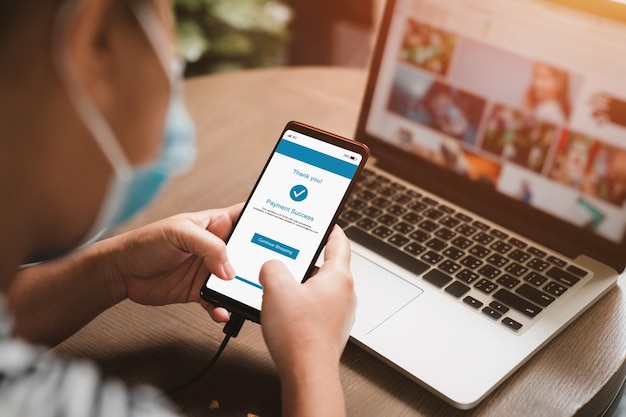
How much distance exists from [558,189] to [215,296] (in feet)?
1.59

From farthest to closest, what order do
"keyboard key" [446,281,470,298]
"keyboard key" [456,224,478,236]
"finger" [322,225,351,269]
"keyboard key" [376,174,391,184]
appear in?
"keyboard key" [376,174,391,184], "keyboard key" [456,224,478,236], "keyboard key" [446,281,470,298], "finger" [322,225,351,269]

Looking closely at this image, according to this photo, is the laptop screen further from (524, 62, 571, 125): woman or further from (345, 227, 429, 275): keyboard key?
(345, 227, 429, 275): keyboard key

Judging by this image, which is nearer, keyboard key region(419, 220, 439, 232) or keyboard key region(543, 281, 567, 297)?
keyboard key region(543, 281, 567, 297)

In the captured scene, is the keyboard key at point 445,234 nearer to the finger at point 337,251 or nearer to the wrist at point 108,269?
the finger at point 337,251

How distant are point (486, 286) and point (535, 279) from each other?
0.07 meters

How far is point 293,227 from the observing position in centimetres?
72

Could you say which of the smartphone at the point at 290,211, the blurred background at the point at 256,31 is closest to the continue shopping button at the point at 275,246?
the smartphone at the point at 290,211

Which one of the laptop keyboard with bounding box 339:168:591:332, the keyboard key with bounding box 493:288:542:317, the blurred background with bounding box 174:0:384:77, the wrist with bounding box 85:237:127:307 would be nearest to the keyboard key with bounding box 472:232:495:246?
the laptop keyboard with bounding box 339:168:591:332

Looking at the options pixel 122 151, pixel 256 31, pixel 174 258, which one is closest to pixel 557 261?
pixel 174 258

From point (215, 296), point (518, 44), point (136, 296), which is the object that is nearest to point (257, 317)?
point (215, 296)

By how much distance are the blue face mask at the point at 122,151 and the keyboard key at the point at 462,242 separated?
1.37 feet

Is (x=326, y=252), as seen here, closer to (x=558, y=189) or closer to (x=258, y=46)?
(x=558, y=189)

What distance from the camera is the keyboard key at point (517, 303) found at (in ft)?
2.46

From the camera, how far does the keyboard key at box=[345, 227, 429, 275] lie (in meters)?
0.82
